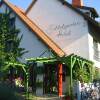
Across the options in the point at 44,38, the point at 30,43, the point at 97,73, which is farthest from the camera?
the point at 30,43

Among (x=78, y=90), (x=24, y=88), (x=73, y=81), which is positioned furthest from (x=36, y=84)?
(x=78, y=90)

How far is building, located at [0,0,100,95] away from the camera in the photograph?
28.7 metres

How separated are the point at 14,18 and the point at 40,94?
8248 mm

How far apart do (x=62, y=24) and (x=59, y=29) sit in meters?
0.53

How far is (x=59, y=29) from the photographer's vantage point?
3131cm

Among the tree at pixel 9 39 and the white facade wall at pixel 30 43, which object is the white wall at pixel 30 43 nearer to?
the white facade wall at pixel 30 43

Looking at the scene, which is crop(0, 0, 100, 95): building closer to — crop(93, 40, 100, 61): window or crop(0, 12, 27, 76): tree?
crop(93, 40, 100, 61): window

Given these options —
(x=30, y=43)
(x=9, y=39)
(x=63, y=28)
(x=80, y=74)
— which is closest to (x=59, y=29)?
(x=63, y=28)

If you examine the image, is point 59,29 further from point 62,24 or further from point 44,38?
point 44,38

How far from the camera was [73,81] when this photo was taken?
81.4 ft

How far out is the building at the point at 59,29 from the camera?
94.3ft

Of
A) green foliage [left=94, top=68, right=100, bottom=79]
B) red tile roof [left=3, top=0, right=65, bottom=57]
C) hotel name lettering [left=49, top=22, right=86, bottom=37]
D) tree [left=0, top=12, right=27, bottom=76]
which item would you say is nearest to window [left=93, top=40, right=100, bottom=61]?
green foliage [left=94, top=68, right=100, bottom=79]

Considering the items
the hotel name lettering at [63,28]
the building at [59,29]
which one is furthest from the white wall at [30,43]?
the hotel name lettering at [63,28]

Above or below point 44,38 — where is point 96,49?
below
